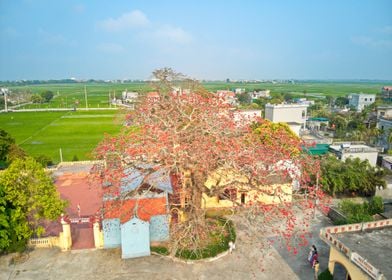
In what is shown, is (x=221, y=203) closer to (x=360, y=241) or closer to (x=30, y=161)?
(x=360, y=241)

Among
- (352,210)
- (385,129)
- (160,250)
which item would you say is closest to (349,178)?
(352,210)

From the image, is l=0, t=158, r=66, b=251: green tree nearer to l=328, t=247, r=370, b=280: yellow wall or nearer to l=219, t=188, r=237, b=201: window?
l=219, t=188, r=237, b=201: window

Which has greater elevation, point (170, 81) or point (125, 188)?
point (170, 81)

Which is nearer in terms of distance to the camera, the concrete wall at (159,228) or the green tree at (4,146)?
the concrete wall at (159,228)

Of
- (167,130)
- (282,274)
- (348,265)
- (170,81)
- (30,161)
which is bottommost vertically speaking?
(282,274)

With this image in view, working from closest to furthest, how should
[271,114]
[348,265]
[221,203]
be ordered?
[348,265] → [221,203] → [271,114]

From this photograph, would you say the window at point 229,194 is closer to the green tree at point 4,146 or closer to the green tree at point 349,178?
the green tree at point 349,178

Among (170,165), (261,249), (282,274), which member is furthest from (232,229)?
(170,165)

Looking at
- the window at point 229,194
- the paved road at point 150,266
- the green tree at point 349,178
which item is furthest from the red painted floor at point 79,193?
the green tree at point 349,178
